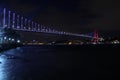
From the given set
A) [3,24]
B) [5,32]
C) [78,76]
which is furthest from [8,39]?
[78,76]

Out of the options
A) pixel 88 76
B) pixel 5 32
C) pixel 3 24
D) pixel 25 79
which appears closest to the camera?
pixel 25 79

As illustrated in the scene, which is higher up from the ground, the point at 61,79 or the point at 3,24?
the point at 3,24

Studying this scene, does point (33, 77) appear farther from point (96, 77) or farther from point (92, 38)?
point (92, 38)

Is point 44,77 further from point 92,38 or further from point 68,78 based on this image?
point 92,38

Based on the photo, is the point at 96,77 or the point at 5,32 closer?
the point at 96,77

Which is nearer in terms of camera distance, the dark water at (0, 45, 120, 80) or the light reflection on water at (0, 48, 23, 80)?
the light reflection on water at (0, 48, 23, 80)

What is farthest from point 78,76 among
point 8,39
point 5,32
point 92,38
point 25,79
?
point 92,38

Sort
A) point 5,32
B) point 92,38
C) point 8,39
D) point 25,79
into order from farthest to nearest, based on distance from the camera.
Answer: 1. point 92,38
2. point 8,39
3. point 5,32
4. point 25,79

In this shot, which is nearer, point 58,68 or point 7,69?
point 7,69

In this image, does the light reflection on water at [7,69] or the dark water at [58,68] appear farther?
the dark water at [58,68]
